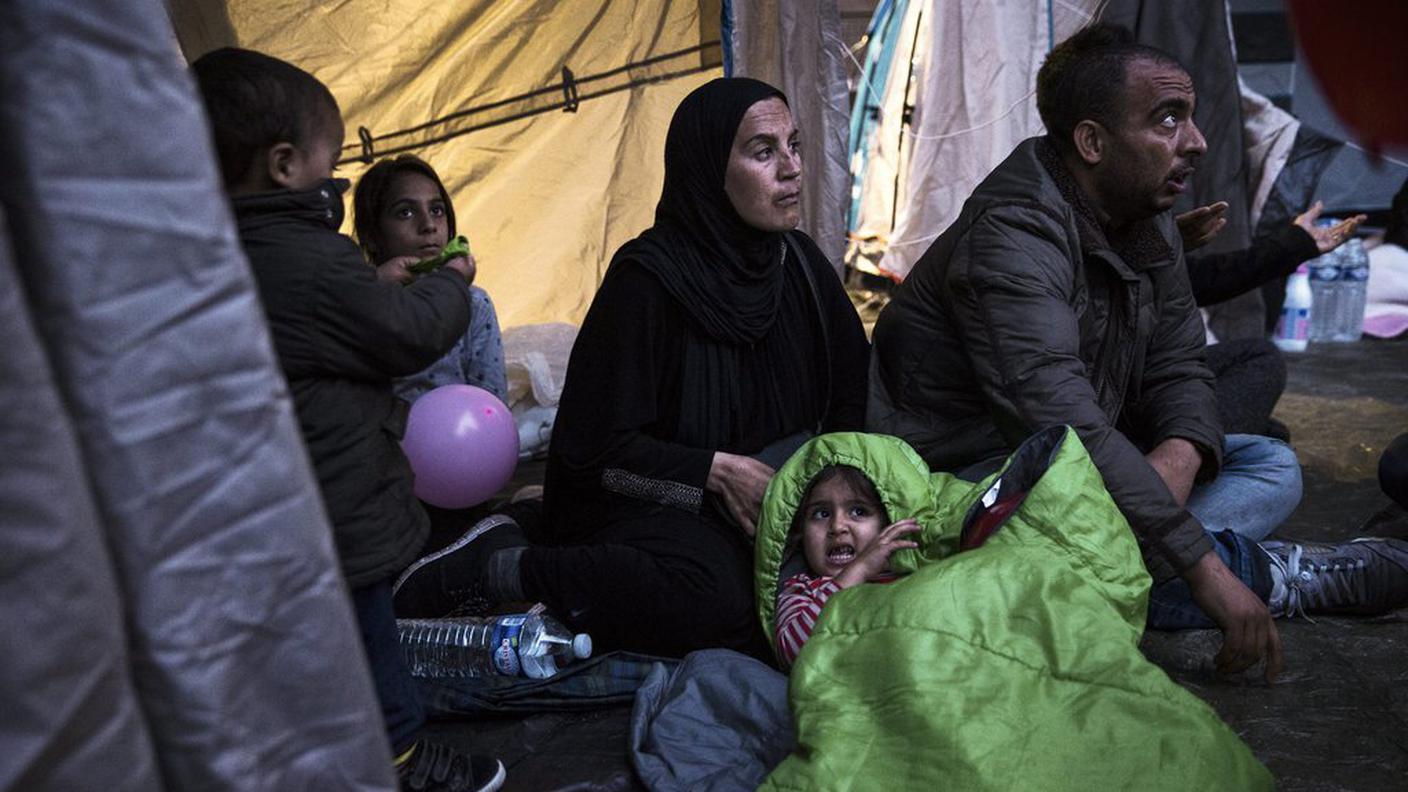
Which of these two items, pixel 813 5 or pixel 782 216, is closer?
pixel 782 216

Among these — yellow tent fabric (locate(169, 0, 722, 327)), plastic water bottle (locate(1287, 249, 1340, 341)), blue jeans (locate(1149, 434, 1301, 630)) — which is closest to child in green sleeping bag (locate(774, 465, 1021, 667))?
blue jeans (locate(1149, 434, 1301, 630))

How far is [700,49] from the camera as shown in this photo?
14.3 ft

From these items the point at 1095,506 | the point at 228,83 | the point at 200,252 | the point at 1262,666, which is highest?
the point at 228,83

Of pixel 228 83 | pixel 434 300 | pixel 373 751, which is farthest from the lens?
pixel 434 300

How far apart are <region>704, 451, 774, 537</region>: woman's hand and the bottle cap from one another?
1.35 ft

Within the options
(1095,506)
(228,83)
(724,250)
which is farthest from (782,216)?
(228,83)

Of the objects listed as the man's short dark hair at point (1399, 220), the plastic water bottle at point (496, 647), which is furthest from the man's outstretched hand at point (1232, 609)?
the man's short dark hair at point (1399, 220)

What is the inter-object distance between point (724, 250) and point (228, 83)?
120 centimetres

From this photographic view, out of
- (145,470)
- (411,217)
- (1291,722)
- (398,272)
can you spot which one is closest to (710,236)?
(398,272)

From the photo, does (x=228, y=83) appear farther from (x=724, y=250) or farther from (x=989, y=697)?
(x=989, y=697)

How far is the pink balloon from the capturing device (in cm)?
293

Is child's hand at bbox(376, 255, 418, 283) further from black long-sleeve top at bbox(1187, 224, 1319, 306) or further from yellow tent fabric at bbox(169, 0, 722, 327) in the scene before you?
black long-sleeve top at bbox(1187, 224, 1319, 306)

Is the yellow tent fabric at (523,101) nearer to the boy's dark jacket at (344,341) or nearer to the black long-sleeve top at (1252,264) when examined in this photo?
the black long-sleeve top at (1252,264)

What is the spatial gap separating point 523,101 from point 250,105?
2946 mm
